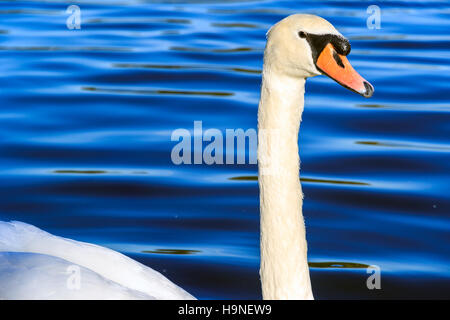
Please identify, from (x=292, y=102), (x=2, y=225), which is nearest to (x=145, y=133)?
(x=2, y=225)

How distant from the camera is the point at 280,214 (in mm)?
4035

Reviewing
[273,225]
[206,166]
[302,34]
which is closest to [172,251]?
[206,166]

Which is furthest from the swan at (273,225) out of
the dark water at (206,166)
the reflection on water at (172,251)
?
the reflection on water at (172,251)

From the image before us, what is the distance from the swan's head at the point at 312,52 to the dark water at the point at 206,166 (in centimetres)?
192

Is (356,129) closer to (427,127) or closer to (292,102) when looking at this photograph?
(427,127)

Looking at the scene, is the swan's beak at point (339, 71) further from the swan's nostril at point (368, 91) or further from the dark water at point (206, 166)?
the dark water at point (206, 166)

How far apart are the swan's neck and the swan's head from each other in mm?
144

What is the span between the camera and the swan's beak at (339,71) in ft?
12.6

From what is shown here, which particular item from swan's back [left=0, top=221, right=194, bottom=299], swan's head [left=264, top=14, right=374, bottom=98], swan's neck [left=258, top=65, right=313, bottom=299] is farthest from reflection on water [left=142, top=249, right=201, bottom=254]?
swan's head [left=264, top=14, right=374, bottom=98]

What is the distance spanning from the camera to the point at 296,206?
406 centimetres

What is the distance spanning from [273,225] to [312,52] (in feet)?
2.32

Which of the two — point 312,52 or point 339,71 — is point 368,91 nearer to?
point 339,71

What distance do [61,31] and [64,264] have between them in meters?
9.46

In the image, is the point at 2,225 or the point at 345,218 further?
the point at 345,218
